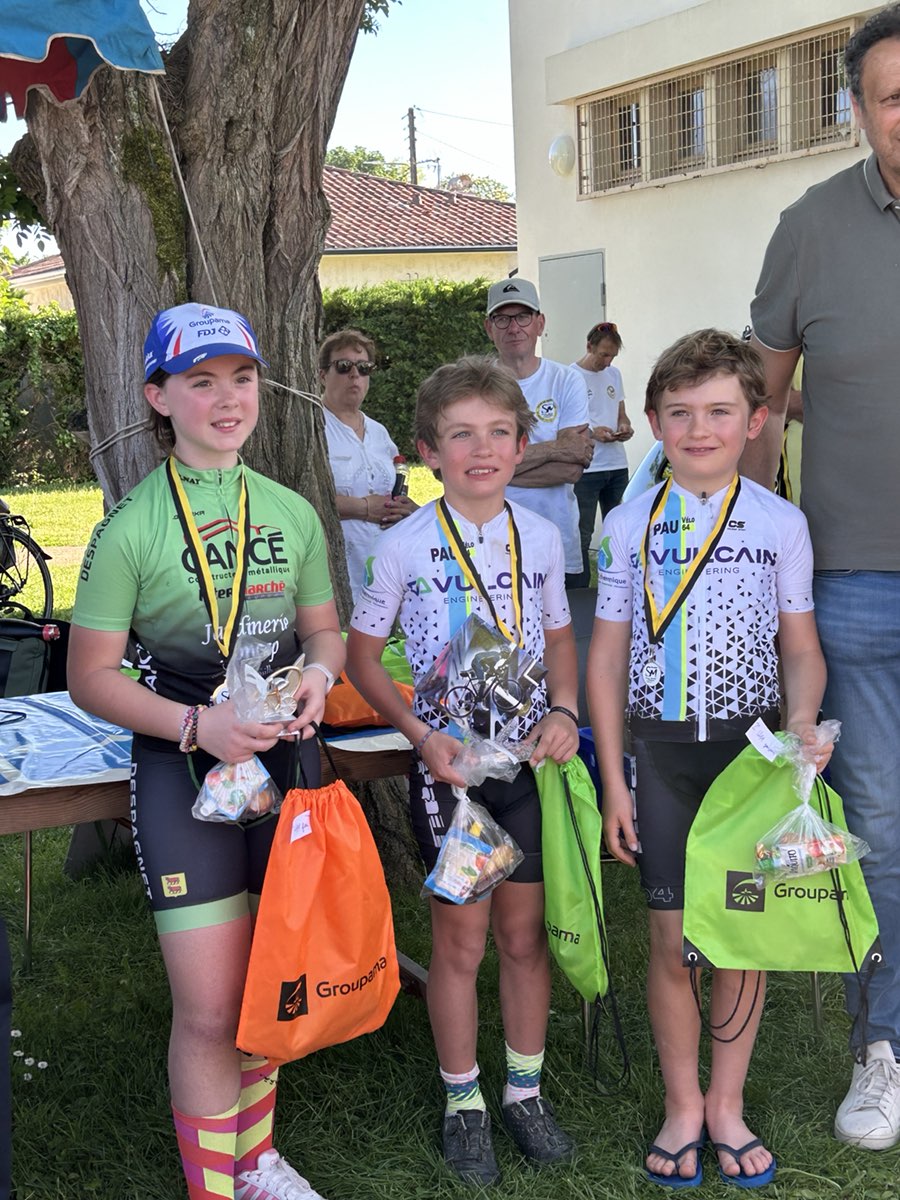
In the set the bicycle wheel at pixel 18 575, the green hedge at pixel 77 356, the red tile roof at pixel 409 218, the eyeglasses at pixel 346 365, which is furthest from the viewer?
the red tile roof at pixel 409 218

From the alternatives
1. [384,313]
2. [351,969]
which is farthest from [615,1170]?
[384,313]

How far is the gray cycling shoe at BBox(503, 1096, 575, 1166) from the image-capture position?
300 cm

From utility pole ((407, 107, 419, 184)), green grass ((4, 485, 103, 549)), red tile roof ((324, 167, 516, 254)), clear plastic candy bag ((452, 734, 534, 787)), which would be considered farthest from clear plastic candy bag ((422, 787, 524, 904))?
Answer: utility pole ((407, 107, 419, 184))

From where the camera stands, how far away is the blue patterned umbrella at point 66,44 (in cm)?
310

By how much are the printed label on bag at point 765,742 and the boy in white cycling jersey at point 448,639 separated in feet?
1.35

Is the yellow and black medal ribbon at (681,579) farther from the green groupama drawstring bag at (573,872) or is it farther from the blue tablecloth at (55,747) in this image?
the blue tablecloth at (55,747)

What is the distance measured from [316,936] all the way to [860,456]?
1.62 metres

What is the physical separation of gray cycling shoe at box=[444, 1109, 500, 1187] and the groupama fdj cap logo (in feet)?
2.71

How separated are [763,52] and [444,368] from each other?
9.29m

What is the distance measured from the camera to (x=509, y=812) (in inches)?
114

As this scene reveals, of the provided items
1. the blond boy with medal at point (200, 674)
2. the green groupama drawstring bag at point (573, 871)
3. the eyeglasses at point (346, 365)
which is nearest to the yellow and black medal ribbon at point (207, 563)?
the blond boy with medal at point (200, 674)

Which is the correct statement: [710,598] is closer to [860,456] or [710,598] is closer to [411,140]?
[860,456]

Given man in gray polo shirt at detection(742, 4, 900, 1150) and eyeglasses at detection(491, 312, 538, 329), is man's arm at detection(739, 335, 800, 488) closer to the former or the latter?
man in gray polo shirt at detection(742, 4, 900, 1150)

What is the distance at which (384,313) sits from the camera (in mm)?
22406
